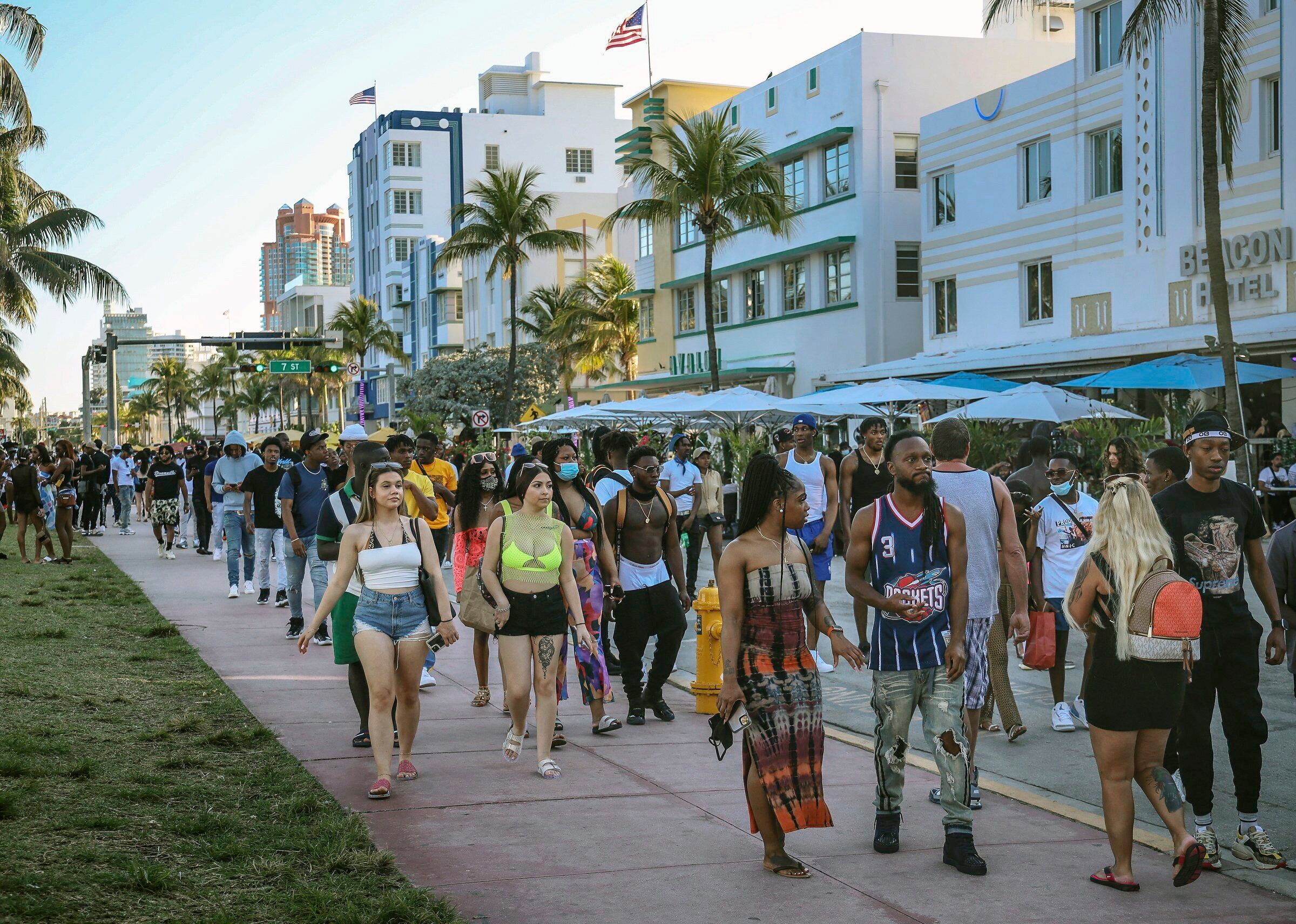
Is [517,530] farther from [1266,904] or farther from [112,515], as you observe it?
[112,515]

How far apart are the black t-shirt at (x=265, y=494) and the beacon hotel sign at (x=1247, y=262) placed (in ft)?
52.3

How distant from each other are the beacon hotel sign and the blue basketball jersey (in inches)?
739

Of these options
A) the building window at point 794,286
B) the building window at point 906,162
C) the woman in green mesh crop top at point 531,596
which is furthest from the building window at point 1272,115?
the woman in green mesh crop top at point 531,596

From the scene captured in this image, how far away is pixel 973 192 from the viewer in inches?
1272

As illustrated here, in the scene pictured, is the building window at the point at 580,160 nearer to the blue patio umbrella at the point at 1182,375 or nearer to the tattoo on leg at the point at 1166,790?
the blue patio umbrella at the point at 1182,375

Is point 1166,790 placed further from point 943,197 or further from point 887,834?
point 943,197

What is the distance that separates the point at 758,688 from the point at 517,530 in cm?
219

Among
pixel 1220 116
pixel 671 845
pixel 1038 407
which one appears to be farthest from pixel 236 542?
pixel 1220 116

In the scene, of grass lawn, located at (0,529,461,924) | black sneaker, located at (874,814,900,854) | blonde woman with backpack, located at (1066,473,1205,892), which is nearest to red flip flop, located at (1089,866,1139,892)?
blonde woman with backpack, located at (1066,473,1205,892)

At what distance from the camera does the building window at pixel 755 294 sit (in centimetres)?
4200

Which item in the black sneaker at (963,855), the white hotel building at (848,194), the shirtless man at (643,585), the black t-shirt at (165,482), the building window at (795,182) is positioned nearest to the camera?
the black sneaker at (963,855)

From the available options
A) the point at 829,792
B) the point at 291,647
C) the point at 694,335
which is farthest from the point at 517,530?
the point at 694,335

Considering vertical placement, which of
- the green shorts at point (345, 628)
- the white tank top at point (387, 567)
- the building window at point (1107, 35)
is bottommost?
the green shorts at point (345, 628)

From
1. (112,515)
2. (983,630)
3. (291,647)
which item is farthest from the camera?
(112,515)
